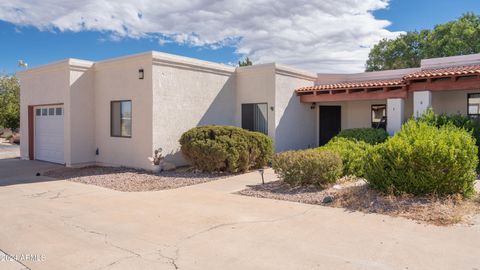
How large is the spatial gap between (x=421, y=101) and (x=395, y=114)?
1.05m

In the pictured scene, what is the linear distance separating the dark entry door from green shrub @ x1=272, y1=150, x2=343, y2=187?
326 inches

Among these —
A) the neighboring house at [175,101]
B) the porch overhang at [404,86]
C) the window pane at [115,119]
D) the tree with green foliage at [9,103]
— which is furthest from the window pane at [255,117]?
the tree with green foliage at [9,103]

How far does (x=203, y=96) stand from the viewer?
14.2 m

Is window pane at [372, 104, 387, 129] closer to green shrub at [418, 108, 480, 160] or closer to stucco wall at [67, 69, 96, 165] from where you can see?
green shrub at [418, 108, 480, 160]

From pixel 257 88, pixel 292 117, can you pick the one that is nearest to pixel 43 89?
pixel 257 88

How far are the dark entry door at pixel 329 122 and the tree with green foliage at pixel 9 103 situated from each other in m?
22.0

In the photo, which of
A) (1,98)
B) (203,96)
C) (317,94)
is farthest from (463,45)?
(1,98)

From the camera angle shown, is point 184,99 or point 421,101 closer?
point 184,99

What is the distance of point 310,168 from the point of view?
→ 9102 millimetres

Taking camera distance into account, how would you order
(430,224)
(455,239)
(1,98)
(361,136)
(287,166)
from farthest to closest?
(1,98)
(361,136)
(287,166)
(430,224)
(455,239)

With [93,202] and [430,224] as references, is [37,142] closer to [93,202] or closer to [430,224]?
[93,202]

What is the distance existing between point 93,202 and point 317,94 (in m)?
10.5

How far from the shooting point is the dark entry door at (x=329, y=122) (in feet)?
57.7

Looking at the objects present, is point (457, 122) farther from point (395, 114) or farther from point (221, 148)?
point (221, 148)
